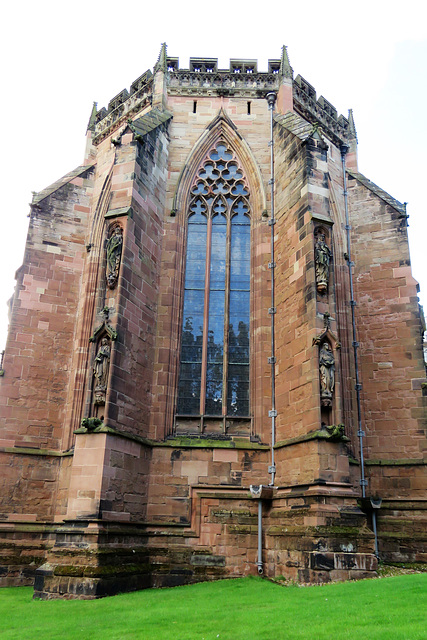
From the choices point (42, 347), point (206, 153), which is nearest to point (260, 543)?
point (42, 347)

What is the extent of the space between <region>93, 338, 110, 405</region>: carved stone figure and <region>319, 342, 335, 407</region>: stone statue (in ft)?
15.0

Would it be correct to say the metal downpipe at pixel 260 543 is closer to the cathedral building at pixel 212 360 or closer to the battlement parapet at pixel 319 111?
the cathedral building at pixel 212 360

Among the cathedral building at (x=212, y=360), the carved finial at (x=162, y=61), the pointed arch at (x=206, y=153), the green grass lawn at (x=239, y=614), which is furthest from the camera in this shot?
the carved finial at (x=162, y=61)

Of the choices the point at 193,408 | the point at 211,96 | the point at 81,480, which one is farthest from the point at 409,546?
the point at 211,96

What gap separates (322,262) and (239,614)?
747 cm

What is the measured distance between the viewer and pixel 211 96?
16.8m

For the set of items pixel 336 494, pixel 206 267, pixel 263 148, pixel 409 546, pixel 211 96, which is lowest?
pixel 409 546

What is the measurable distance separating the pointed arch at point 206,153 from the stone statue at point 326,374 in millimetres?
5308

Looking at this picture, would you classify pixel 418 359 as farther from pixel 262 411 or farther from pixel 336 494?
pixel 336 494

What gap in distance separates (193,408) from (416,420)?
5571mm

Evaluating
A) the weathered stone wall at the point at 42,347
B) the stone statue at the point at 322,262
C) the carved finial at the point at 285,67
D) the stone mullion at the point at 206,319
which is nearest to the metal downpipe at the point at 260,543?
the stone mullion at the point at 206,319

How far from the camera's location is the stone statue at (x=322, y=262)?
12.1 metres

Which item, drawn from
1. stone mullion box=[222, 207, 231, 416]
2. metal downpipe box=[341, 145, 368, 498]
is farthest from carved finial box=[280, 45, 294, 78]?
stone mullion box=[222, 207, 231, 416]

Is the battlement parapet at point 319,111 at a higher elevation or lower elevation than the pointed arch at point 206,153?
higher
